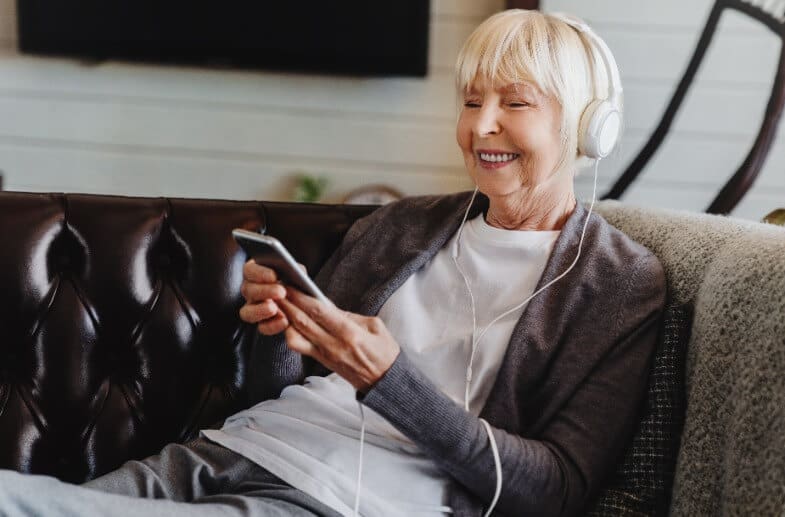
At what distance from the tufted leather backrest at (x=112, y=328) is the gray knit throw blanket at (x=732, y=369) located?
0.67 meters

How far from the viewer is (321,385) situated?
46.4 inches

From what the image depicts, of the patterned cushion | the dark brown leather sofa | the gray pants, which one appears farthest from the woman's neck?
the gray pants

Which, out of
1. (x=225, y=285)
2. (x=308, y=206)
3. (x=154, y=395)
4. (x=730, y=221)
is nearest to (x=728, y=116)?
(x=730, y=221)

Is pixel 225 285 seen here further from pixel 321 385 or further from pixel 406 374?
pixel 406 374

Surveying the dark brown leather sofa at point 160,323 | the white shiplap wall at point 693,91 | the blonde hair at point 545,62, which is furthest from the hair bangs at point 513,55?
the white shiplap wall at point 693,91

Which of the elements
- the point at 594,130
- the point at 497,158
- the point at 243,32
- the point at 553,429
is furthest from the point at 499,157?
the point at 243,32

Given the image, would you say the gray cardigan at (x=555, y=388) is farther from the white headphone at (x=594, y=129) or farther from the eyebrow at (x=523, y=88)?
the eyebrow at (x=523, y=88)

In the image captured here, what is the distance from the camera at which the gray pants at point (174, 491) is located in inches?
35.2

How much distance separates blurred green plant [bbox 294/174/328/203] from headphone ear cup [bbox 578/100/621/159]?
150 centimetres

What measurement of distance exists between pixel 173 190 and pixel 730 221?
6.47 ft

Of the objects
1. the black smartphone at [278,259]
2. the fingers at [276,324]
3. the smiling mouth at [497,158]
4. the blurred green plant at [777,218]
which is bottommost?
the fingers at [276,324]

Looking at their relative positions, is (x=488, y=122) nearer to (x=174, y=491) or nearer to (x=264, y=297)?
(x=264, y=297)

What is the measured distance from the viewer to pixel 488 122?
118cm

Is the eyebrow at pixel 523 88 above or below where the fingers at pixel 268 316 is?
above
